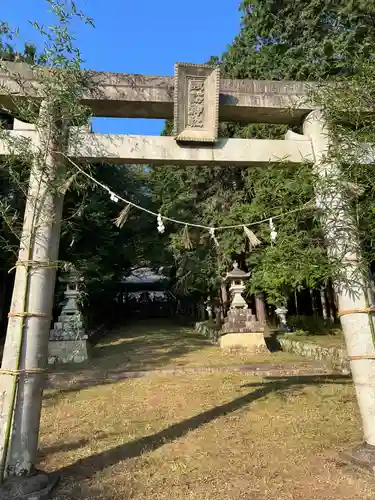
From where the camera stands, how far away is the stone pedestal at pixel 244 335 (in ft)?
39.0

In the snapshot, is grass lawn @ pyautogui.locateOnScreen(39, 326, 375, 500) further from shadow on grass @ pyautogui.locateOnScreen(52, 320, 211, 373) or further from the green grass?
shadow on grass @ pyautogui.locateOnScreen(52, 320, 211, 373)

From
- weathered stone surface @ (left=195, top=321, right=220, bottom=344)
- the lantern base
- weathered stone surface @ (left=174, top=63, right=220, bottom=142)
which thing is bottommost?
the lantern base

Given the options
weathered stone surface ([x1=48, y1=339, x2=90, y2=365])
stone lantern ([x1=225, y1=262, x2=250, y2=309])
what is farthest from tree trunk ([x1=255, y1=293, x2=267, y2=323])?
weathered stone surface ([x1=48, y1=339, x2=90, y2=365])

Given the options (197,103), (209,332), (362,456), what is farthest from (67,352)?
(362,456)

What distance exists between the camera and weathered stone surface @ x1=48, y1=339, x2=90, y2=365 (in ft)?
36.8

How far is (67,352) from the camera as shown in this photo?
1146 centimetres

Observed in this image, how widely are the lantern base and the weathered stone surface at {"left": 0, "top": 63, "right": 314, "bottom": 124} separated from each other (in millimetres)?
8318

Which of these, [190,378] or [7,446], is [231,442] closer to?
[7,446]

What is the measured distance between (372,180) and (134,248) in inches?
692

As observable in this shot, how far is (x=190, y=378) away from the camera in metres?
8.30

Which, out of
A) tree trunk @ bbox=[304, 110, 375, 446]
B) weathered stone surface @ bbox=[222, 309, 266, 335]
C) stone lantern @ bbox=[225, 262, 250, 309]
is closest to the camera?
tree trunk @ bbox=[304, 110, 375, 446]

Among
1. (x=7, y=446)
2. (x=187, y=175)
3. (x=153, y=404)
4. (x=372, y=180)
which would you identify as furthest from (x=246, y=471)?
(x=187, y=175)

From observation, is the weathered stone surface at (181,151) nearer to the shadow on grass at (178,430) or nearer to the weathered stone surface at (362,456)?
the weathered stone surface at (362,456)

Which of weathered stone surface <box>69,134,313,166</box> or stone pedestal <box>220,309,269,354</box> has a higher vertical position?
weathered stone surface <box>69,134,313,166</box>
